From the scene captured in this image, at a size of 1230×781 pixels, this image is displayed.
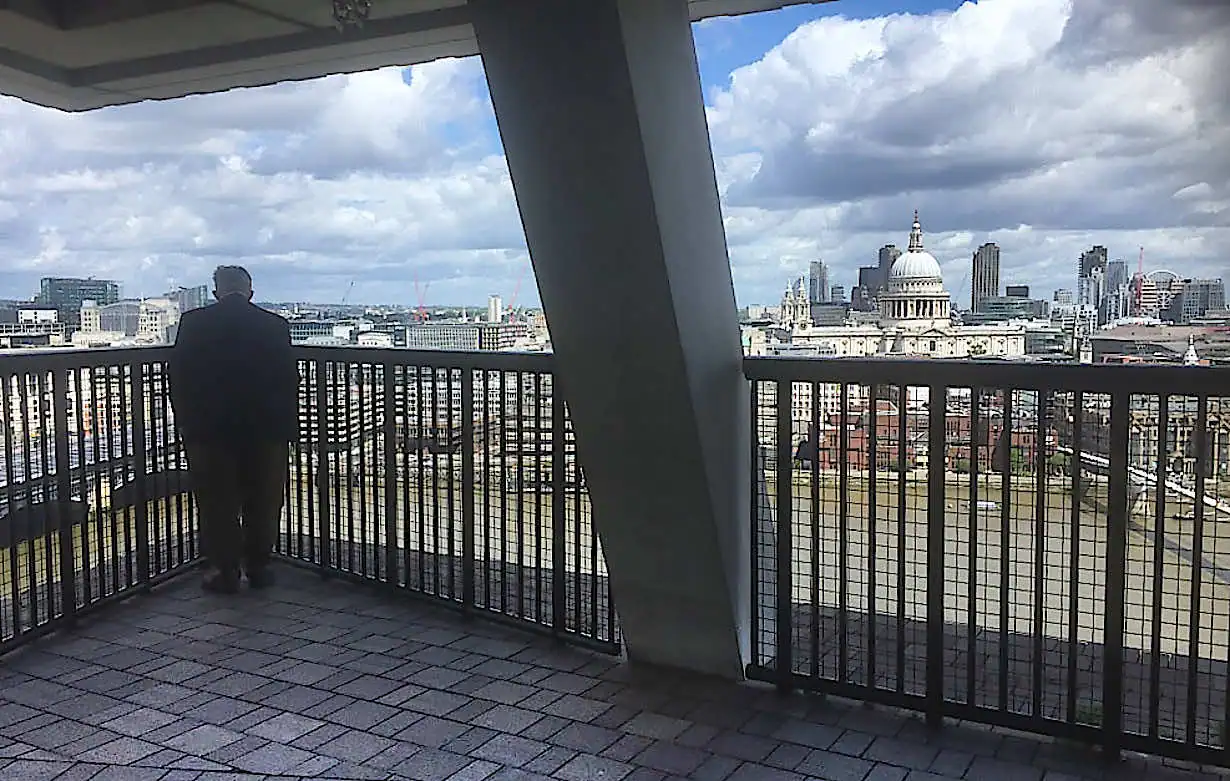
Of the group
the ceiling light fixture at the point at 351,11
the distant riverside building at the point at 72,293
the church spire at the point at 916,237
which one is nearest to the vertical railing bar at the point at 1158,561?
the church spire at the point at 916,237

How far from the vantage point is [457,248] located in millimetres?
3895

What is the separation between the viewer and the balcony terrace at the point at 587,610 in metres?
2.70

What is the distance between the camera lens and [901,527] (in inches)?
120

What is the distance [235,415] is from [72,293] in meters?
0.88

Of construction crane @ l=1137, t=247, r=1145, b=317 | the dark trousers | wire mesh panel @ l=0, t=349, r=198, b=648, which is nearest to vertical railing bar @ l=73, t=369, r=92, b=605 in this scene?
wire mesh panel @ l=0, t=349, r=198, b=648

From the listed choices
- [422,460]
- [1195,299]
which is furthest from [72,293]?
[1195,299]

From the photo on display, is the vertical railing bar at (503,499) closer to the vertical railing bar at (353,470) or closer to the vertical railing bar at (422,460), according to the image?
the vertical railing bar at (422,460)

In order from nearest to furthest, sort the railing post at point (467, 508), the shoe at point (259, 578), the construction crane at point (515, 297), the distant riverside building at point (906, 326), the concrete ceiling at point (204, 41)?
1. the distant riverside building at point (906, 326)
2. the construction crane at point (515, 297)
3. the concrete ceiling at point (204, 41)
4. the railing post at point (467, 508)
5. the shoe at point (259, 578)

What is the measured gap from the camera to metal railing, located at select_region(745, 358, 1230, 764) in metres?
2.62

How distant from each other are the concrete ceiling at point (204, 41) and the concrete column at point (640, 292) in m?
0.78

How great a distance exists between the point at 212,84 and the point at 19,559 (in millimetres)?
2333

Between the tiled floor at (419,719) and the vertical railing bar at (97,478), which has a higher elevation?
the vertical railing bar at (97,478)

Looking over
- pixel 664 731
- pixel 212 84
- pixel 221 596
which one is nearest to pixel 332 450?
pixel 221 596

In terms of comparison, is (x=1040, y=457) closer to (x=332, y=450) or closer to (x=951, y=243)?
(x=951, y=243)
